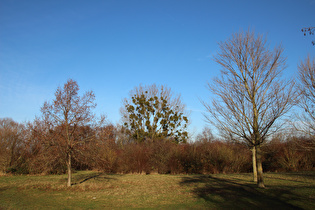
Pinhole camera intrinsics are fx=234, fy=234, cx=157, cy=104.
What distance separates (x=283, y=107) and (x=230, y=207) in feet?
15.0

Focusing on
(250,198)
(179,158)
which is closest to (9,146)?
(179,158)

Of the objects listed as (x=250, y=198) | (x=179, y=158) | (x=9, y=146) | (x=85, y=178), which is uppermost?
(x=9, y=146)

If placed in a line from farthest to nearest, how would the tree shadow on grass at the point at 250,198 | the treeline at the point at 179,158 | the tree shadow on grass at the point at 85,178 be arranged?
the treeline at the point at 179,158 < the tree shadow on grass at the point at 85,178 < the tree shadow on grass at the point at 250,198

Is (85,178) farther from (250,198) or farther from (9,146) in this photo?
(250,198)

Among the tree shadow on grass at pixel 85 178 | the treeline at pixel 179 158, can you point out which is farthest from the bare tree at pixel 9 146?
the tree shadow on grass at pixel 85 178

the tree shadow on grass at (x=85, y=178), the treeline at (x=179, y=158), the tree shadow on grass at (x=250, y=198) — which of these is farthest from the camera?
the treeline at (x=179, y=158)

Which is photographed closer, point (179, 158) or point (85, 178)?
point (85, 178)

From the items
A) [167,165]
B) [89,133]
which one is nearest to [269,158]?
[167,165]

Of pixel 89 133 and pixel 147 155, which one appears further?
pixel 147 155

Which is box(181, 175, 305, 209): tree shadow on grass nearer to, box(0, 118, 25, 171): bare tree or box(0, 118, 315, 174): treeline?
box(0, 118, 315, 174): treeline

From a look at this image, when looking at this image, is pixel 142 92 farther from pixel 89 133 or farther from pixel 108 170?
pixel 89 133

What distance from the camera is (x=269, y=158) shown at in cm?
2072

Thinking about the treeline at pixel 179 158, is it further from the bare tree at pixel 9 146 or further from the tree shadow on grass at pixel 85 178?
the tree shadow on grass at pixel 85 178

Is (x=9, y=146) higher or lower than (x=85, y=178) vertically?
higher
